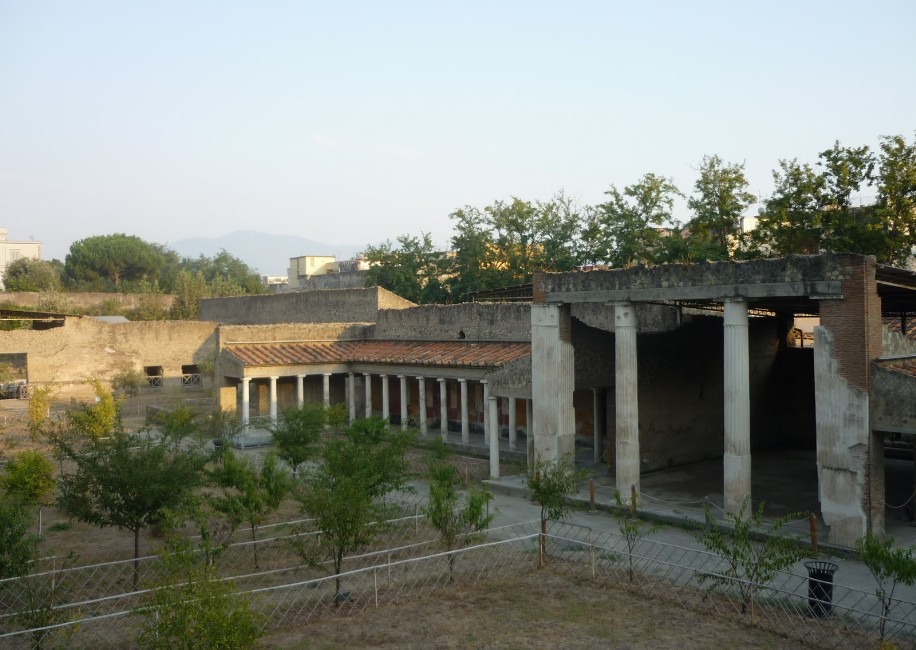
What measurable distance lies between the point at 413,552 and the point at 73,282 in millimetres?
75085

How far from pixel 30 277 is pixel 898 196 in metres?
65.1

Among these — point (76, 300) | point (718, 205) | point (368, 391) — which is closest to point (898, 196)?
point (718, 205)

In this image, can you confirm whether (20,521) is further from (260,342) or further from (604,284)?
(260,342)

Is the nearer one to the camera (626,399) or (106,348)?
(626,399)

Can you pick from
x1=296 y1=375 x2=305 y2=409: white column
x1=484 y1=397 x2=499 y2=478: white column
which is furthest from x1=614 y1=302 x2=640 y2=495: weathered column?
x1=296 y1=375 x2=305 y2=409: white column

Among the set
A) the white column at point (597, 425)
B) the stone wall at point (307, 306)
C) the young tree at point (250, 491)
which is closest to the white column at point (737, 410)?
the white column at point (597, 425)

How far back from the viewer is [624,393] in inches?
758

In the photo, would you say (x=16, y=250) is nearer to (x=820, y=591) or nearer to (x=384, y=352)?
(x=384, y=352)

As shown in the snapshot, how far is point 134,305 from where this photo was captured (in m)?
60.2

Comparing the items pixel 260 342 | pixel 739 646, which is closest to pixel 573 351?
pixel 739 646

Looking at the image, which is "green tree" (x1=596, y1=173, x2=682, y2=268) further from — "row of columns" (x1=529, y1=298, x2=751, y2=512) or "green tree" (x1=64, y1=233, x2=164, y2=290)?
"green tree" (x1=64, y1=233, x2=164, y2=290)

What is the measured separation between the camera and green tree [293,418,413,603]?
1304 cm

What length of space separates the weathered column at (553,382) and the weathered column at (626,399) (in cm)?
169

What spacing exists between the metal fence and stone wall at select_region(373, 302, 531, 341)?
37.8 ft
